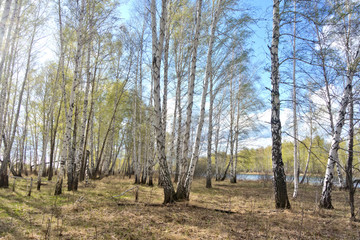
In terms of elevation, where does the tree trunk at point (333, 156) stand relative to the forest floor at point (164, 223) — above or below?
above

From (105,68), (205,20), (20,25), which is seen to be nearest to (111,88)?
(105,68)

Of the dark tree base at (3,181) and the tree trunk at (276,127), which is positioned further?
the dark tree base at (3,181)

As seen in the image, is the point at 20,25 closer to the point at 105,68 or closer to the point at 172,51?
the point at 105,68

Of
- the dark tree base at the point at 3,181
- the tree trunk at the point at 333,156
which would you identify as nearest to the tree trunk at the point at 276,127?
the tree trunk at the point at 333,156

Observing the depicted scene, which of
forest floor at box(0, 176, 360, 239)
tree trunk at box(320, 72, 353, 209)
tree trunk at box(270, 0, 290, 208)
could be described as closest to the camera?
forest floor at box(0, 176, 360, 239)

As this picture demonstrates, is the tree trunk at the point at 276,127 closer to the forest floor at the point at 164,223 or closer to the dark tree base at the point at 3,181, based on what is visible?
the forest floor at the point at 164,223

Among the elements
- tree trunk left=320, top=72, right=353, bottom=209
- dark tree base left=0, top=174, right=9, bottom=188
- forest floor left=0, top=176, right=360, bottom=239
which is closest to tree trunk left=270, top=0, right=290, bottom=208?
forest floor left=0, top=176, right=360, bottom=239

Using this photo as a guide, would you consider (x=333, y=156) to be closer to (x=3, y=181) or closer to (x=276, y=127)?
(x=276, y=127)

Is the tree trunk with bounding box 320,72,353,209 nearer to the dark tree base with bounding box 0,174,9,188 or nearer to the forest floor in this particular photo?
the forest floor

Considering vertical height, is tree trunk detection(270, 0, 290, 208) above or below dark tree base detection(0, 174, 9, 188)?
above

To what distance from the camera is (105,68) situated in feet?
39.7

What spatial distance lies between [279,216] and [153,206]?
3.16m

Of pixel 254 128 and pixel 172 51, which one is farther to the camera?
pixel 254 128

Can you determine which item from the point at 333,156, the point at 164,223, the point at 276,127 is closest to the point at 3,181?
the point at 164,223
